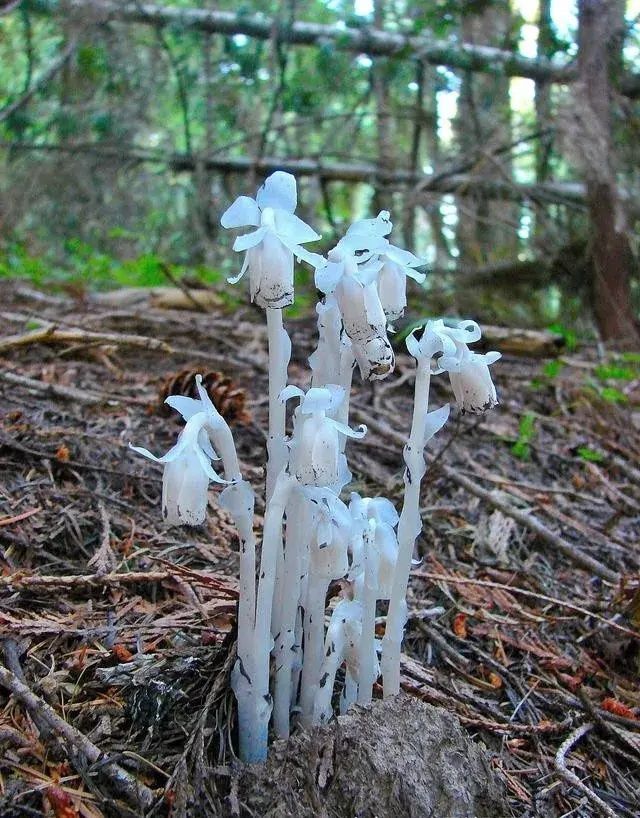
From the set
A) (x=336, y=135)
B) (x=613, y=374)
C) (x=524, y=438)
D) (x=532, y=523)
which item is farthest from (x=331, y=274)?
(x=336, y=135)

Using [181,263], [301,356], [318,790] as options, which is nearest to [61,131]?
[181,263]

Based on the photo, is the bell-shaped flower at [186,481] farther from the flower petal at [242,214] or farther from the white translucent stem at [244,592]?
the flower petal at [242,214]

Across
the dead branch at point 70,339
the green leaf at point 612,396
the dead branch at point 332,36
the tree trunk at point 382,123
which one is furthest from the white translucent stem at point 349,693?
the dead branch at point 332,36

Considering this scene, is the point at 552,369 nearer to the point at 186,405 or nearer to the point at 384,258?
the point at 384,258

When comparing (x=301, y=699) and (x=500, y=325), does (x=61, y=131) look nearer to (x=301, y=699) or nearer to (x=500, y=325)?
(x=500, y=325)

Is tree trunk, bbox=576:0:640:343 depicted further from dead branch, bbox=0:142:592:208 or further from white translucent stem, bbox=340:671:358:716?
white translucent stem, bbox=340:671:358:716

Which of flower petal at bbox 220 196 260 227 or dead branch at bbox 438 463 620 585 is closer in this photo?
flower petal at bbox 220 196 260 227

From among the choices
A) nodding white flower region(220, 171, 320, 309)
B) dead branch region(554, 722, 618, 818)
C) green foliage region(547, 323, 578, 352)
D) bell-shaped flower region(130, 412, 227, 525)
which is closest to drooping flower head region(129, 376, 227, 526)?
bell-shaped flower region(130, 412, 227, 525)
